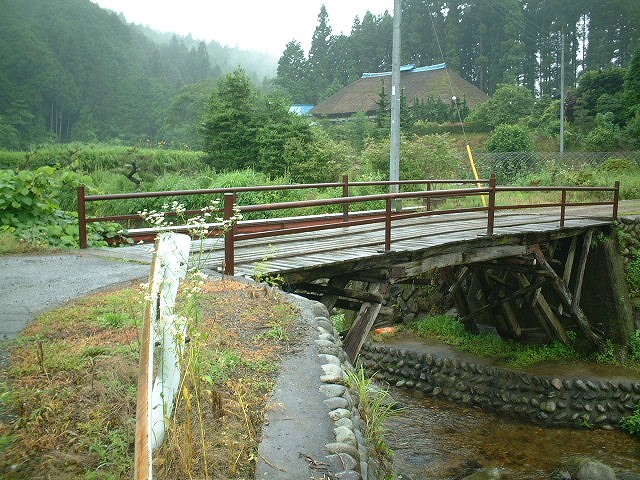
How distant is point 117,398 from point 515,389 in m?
10.1

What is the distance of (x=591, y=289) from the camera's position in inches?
510

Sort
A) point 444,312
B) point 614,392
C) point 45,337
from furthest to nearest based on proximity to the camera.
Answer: point 444,312, point 614,392, point 45,337

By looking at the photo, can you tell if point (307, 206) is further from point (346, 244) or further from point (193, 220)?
point (193, 220)

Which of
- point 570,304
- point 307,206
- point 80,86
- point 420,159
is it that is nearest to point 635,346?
point 570,304

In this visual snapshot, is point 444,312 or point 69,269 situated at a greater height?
point 69,269

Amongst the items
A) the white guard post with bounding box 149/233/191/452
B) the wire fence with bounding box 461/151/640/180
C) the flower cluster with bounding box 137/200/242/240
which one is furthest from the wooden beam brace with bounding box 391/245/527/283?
the wire fence with bounding box 461/151/640/180

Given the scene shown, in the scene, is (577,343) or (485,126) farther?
(485,126)

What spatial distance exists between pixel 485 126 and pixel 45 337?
125 feet

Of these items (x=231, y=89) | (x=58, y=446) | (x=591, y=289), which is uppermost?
(x=231, y=89)

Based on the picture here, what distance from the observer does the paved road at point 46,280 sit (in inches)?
203

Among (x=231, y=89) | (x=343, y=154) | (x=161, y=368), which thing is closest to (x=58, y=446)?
(x=161, y=368)

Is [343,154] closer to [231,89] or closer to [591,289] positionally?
[231,89]

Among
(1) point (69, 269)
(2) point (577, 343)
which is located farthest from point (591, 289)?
(1) point (69, 269)

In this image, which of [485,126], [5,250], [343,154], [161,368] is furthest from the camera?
[485,126]
